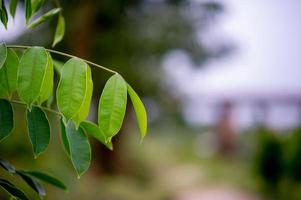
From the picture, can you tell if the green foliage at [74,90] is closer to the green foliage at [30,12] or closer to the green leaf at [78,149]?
the green leaf at [78,149]

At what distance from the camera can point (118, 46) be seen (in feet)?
16.0

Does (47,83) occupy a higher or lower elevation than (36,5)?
lower

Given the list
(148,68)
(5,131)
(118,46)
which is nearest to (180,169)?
(148,68)

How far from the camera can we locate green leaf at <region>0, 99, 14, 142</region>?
0.66 metres

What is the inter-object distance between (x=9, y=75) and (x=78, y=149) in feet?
0.59

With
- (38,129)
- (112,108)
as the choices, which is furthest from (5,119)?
(112,108)

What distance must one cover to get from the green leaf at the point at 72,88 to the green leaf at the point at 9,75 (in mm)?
117

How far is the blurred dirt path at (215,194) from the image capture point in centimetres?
533

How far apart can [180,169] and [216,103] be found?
11.2ft

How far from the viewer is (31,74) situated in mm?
615

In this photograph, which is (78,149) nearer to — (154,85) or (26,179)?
(26,179)

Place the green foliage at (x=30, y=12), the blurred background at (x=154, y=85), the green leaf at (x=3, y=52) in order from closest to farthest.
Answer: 1. the green leaf at (x=3, y=52)
2. the green foliage at (x=30, y=12)
3. the blurred background at (x=154, y=85)

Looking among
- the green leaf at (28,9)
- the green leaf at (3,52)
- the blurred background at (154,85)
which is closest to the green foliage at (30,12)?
the green leaf at (28,9)

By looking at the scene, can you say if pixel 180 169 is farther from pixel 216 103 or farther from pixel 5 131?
pixel 5 131
